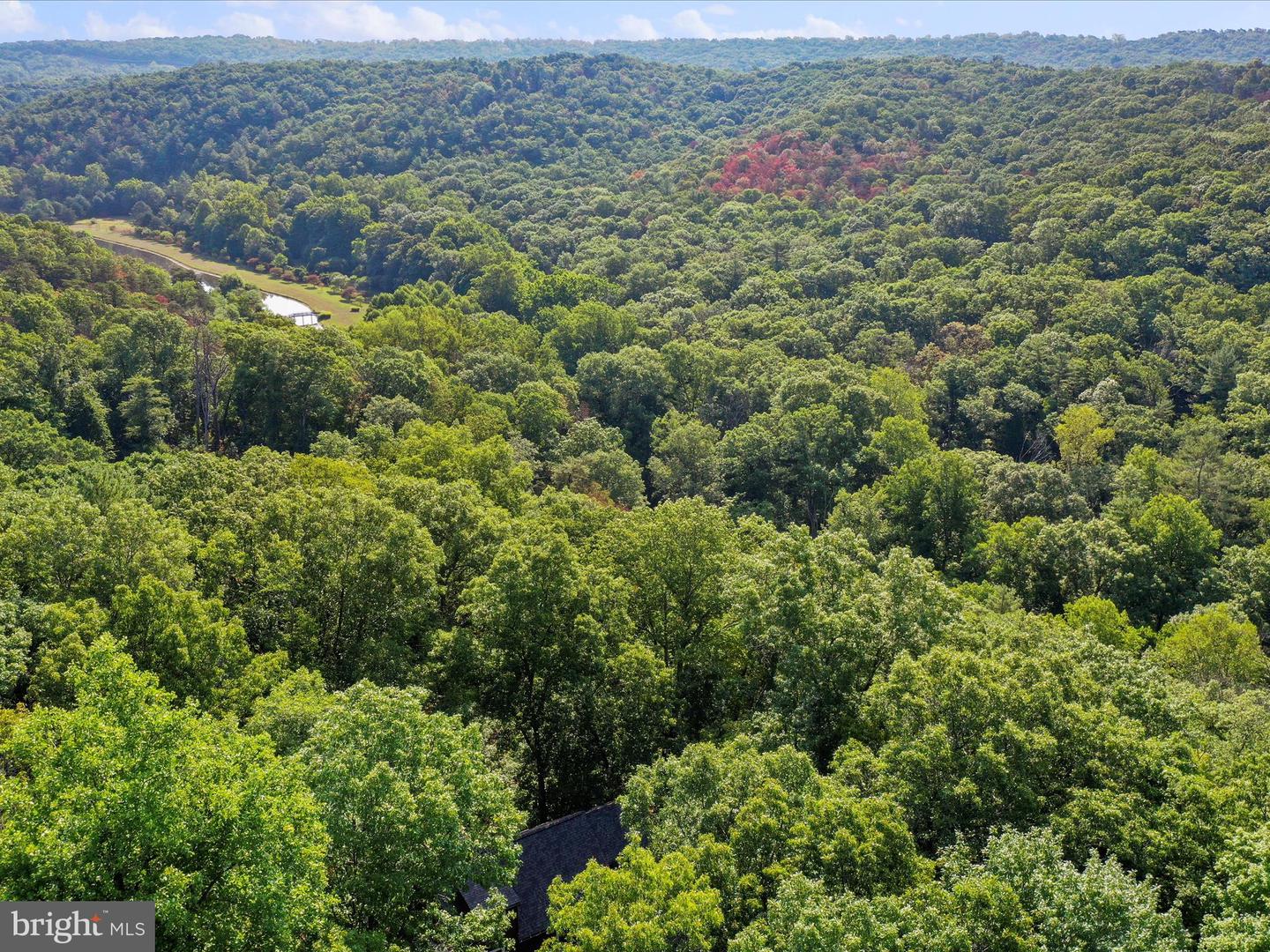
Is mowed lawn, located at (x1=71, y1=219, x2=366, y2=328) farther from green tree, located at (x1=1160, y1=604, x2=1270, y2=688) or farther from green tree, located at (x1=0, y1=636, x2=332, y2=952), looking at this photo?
green tree, located at (x1=1160, y1=604, x2=1270, y2=688)

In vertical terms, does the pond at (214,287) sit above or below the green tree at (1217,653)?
above

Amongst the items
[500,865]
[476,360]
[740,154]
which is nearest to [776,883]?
[500,865]

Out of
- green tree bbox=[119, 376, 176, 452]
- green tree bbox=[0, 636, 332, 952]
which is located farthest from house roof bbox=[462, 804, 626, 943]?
green tree bbox=[119, 376, 176, 452]

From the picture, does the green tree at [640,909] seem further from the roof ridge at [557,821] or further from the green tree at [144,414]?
the green tree at [144,414]

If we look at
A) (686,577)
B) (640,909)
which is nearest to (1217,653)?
(686,577)

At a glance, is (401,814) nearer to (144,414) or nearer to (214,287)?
(144,414)

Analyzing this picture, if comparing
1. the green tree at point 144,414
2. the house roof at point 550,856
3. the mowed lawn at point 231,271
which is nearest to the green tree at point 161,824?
the house roof at point 550,856

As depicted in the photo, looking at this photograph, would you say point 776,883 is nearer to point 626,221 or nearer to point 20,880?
point 20,880

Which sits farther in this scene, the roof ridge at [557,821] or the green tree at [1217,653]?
the green tree at [1217,653]
